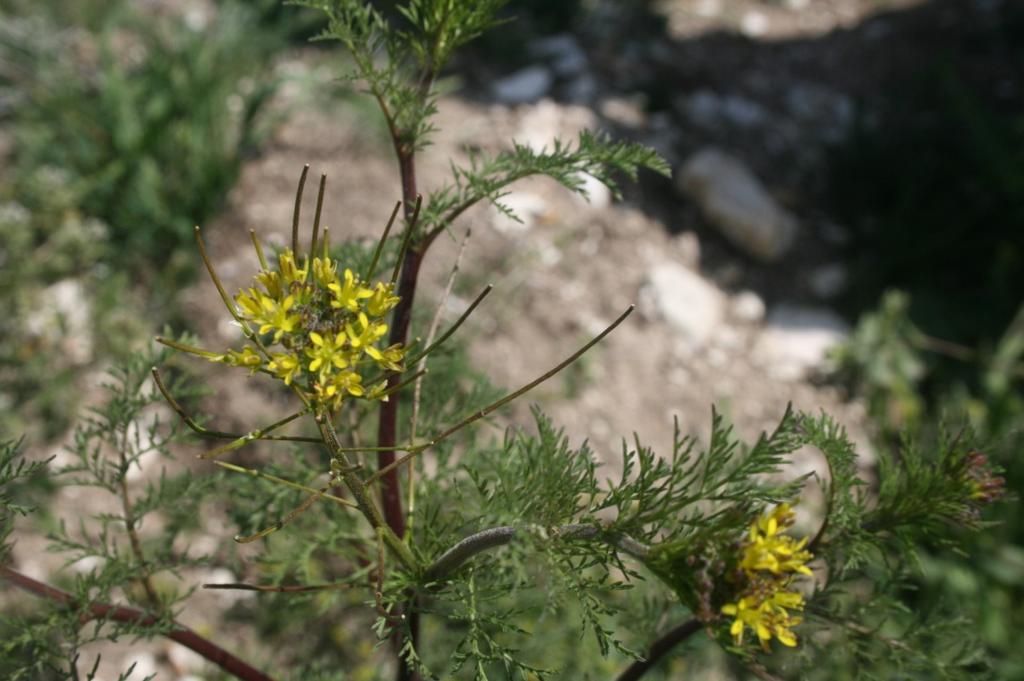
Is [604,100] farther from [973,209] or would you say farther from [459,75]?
[973,209]

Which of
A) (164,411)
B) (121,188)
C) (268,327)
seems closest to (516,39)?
(121,188)

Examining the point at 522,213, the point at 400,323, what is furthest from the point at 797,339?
the point at 400,323

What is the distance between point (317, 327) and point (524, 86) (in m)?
3.39

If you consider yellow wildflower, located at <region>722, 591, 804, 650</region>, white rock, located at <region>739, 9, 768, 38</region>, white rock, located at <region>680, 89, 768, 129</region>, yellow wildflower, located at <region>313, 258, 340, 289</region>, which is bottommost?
white rock, located at <region>680, 89, 768, 129</region>

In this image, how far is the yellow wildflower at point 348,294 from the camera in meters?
0.85

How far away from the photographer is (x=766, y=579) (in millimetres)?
831

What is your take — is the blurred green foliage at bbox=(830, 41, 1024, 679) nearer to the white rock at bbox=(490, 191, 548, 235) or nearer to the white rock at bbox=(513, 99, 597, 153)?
the white rock at bbox=(513, 99, 597, 153)

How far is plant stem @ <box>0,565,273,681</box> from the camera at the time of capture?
3.50ft

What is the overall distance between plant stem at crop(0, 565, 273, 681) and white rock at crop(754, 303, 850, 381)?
8.39 feet

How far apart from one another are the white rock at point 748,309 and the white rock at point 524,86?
4.16ft

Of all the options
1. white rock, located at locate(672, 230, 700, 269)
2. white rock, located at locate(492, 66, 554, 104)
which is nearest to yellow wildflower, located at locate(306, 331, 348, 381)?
white rock, located at locate(672, 230, 700, 269)

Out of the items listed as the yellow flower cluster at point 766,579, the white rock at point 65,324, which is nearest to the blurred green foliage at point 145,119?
the white rock at point 65,324

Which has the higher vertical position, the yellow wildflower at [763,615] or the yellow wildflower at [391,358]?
the yellow wildflower at [391,358]

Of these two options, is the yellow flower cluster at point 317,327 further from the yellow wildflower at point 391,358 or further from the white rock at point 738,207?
the white rock at point 738,207
